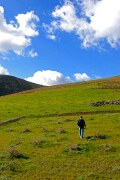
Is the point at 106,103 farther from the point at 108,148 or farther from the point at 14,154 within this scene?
the point at 14,154

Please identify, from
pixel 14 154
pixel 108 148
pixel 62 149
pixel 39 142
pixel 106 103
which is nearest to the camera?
pixel 14 154

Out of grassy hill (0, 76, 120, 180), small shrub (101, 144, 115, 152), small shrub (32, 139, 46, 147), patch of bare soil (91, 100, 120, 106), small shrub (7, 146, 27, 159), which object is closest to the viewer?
grassy hill (0, 76, 120, 180)

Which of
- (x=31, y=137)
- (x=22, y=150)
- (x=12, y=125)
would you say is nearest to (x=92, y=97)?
(x=12, y=125)

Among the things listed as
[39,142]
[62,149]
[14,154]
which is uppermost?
[39,142]

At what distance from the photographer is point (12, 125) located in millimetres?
63719

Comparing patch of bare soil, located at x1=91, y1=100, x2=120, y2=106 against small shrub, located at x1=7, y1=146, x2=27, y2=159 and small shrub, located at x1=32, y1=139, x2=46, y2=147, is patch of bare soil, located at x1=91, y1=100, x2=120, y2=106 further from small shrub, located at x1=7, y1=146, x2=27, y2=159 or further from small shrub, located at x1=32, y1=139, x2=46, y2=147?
small shrub, located at x1=7, y1=146, x2=27, y2=159

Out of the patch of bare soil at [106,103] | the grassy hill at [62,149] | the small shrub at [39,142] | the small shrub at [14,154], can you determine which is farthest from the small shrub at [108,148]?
the patch of bare soil at [106,103]

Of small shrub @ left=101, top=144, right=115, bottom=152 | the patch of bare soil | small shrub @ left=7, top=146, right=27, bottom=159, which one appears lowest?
small shrub @ left=7, top=146, right=27, bottom=159

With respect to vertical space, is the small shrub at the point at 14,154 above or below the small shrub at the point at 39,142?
below

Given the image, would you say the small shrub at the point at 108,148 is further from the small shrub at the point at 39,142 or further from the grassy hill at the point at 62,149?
the small shrub at the point at 39,142

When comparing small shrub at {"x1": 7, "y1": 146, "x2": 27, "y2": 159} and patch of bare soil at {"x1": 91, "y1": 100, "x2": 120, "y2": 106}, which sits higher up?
patch of bare soil at {"x1": 91, "y1": 100, "x2": 120, "y2": 106}

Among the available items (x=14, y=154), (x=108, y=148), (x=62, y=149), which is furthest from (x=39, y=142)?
(x=108, y=148)

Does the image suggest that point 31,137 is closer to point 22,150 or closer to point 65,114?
point 22,150

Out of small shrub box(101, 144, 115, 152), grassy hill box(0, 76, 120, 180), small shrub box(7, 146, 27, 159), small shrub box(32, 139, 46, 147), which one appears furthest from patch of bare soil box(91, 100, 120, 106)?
small shrub box(7, 146, 27, 159)
